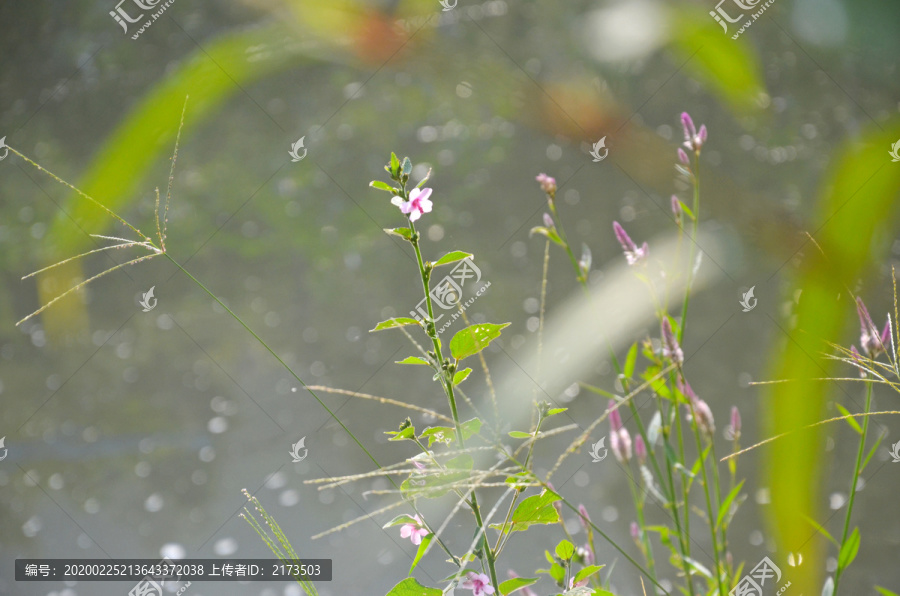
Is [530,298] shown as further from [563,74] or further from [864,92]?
[864,92]

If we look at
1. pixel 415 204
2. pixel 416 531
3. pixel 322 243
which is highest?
pixel 415 204

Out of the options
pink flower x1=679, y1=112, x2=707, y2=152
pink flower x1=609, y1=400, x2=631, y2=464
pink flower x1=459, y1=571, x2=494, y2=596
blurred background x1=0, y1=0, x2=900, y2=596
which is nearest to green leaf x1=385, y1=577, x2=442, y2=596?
pink flower x1=459, y1=571, x2=494, y2=596

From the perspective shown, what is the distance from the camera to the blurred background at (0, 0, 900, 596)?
2.96ft

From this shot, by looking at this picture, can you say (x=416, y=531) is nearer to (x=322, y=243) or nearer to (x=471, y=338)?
(x=471, y=338)

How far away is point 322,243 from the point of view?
111 centimetres

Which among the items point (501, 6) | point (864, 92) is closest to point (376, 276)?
point (501, 6)

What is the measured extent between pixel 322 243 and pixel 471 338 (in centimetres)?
87

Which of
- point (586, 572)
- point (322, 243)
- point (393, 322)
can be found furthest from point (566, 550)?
point (322, 243)

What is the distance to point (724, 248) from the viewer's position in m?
0.96

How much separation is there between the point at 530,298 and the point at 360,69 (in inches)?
17.8

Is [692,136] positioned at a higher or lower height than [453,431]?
higher

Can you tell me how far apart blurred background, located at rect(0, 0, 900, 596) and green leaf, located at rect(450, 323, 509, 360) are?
22.0 inches

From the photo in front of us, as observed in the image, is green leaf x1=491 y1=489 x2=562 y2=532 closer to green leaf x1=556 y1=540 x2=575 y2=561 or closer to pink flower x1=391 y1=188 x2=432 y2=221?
green leaf x1=556 y1=540 x2=575 y2=561

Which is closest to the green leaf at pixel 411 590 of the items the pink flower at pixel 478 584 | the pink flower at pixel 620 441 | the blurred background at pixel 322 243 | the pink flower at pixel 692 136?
the pink flower at pixel 478 584
